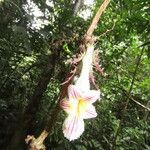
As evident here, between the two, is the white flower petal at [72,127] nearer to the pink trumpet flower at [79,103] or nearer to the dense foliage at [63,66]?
the pink trumpet flower at [79,103]

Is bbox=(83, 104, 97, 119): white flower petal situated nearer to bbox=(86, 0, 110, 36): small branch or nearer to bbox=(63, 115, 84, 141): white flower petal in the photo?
bbox=(63, 115, 84, 141): white flower petal

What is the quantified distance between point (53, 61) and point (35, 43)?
290mm

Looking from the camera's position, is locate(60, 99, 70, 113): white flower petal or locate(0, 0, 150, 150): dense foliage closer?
locate(60, 99, 70, 113): white flower petal

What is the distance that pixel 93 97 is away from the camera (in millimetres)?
649

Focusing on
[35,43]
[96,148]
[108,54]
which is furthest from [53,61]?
[96,148]

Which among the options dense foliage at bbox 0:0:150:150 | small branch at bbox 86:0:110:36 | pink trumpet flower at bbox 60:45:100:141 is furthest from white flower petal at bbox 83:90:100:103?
dense foliage at bbox 0:0:150:150

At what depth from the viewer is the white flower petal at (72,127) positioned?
601 millimetres

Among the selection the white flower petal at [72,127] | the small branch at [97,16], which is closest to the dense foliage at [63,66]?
the small branch at [97,16]

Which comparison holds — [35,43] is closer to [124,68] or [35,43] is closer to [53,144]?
[53,144]

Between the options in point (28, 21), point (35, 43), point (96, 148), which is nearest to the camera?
point (28, 21)

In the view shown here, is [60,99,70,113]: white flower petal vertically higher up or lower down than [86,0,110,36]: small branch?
lower down

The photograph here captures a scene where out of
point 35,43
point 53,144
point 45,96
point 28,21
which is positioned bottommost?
point 53,144

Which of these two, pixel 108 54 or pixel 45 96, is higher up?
pixel 108 54

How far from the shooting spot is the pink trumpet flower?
0.60 metres
